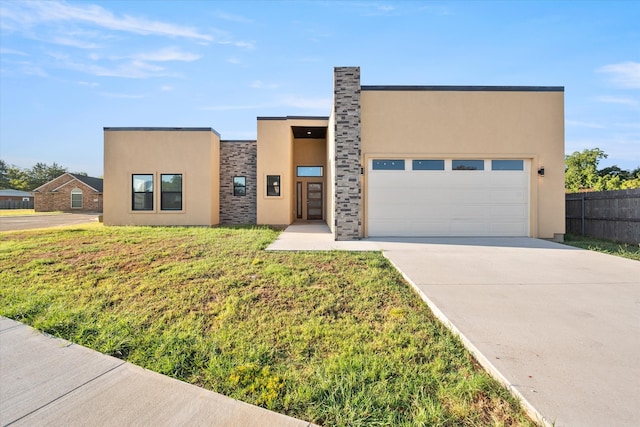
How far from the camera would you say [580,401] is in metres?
2.00

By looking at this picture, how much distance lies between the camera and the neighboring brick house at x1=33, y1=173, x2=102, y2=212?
30594 millimetres

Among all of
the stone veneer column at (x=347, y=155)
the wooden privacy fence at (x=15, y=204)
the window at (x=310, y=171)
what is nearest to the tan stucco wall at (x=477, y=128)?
the stone veneer column at (x=347, y=155)

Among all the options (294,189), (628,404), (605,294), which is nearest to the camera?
(628,404)

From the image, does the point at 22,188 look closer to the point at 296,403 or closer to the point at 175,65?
the point at 175,65

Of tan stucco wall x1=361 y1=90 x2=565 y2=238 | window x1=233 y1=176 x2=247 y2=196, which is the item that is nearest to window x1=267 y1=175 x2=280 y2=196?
window x1=233 y1=176 x2=247 y2=196

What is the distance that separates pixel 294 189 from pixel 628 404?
47.7 feet

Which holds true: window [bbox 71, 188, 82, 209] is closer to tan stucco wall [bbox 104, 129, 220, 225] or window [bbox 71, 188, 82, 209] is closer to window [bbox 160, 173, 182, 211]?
tan stucco wall [bbox 104, 129, 220, 225]

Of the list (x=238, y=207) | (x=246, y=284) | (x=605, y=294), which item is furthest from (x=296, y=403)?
(x=238, y=207)

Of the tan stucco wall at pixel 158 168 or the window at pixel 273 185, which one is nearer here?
the tan stucco wall at pixel 158 168

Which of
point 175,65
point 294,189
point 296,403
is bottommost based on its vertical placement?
point 296,403

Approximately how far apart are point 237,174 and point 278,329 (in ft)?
40.1

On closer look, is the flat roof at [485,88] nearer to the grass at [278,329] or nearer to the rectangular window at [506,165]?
the rectangular window at [506,165]

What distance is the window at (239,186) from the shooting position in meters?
14.6

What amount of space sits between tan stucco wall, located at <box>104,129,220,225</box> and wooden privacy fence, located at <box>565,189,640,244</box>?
14584 millimetres
